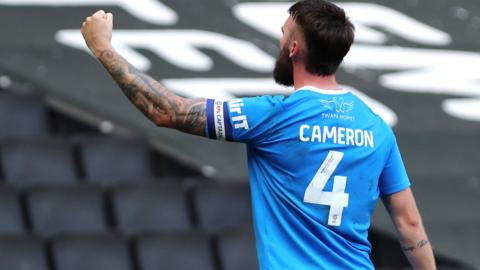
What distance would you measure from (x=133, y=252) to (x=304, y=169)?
2.75 m

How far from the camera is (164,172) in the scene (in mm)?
6422

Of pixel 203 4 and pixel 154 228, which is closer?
Result: pixel 154 228

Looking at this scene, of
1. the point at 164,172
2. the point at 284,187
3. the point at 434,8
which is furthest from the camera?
the point at 434,8

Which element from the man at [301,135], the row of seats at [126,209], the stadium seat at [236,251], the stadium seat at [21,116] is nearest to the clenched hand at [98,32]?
the man at [301,135]

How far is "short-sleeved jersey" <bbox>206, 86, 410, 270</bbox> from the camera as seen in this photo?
279cm

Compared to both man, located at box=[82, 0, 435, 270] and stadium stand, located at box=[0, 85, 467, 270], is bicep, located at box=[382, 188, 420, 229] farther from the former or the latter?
stadium stand, located at box=[0, 85, 467, 270]

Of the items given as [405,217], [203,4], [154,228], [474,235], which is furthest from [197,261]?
Result: [405,217]

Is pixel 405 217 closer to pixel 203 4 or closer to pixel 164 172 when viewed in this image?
pixel 164 172

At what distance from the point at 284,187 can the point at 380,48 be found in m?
4.50

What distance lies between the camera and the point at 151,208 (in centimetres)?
580

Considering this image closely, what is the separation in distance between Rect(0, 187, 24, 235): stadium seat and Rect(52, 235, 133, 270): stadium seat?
0.89 feet

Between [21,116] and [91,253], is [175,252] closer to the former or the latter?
[91,253]

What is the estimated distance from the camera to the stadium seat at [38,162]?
19.1ft

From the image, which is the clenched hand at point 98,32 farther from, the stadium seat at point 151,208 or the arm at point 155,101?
the stadium seat at point 151,208
